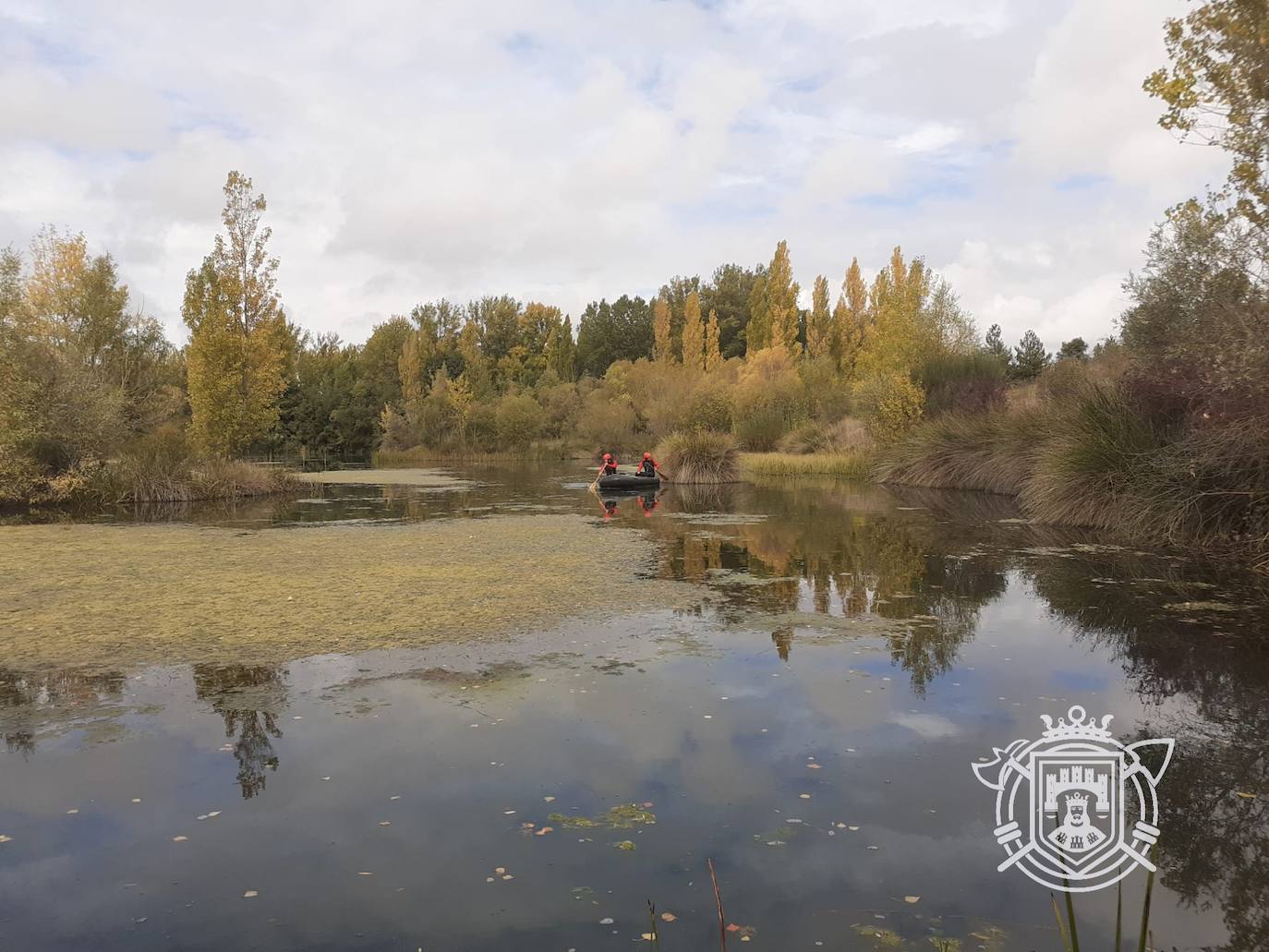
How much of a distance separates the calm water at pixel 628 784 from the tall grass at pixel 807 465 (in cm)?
2024

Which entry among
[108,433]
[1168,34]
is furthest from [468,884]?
[108,433]

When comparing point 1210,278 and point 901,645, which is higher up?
point 1210,278

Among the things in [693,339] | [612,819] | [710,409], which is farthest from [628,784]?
[693,339]

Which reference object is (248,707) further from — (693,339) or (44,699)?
(693,339)

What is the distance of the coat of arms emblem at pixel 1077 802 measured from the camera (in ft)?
11.1

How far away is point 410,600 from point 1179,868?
6678 millimetres

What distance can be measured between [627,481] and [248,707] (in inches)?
727

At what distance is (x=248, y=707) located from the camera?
5.23 meters

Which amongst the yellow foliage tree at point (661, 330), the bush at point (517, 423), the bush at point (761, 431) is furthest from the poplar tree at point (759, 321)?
the bush at point (761, 431)

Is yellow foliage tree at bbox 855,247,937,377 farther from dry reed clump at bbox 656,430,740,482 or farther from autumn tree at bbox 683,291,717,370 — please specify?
autumn tree at bbox 683,291,717,370

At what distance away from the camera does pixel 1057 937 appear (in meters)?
2.91

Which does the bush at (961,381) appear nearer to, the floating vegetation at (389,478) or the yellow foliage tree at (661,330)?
the floating vegetation at (389,478)

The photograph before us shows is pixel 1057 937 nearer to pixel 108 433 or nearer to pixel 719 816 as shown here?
pixel 719 816

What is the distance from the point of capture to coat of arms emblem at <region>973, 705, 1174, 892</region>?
3.40m
